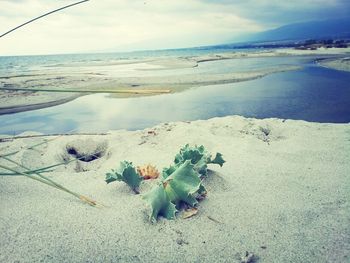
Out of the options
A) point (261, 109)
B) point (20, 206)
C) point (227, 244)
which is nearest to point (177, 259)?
point (227, 244)

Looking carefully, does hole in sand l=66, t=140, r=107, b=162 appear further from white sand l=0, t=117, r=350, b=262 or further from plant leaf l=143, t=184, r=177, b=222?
plant leaf l=143, t=184, r=177, b=222

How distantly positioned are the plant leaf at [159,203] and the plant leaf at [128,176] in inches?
15.4

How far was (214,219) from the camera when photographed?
5.51 ft

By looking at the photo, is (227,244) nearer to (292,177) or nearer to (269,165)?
(292,177)

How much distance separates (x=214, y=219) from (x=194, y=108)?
4.66 m

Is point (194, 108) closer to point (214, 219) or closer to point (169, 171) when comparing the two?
point (169, 171)

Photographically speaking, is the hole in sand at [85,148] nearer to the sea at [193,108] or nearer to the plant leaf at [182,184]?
the sea at [193,108]

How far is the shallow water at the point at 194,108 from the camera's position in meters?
5.29

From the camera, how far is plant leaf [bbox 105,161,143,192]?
78.6 inches

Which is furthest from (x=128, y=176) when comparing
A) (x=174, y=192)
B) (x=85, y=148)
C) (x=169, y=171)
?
(x=85, y=148)

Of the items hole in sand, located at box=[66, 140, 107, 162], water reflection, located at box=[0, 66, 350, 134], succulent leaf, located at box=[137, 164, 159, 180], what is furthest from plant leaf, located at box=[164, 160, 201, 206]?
water reflection, located at box=[0, 66, 350, 134]

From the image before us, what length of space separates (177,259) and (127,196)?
676mm

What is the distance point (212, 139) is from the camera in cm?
339

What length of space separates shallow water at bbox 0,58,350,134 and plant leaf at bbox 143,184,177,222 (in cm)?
352
